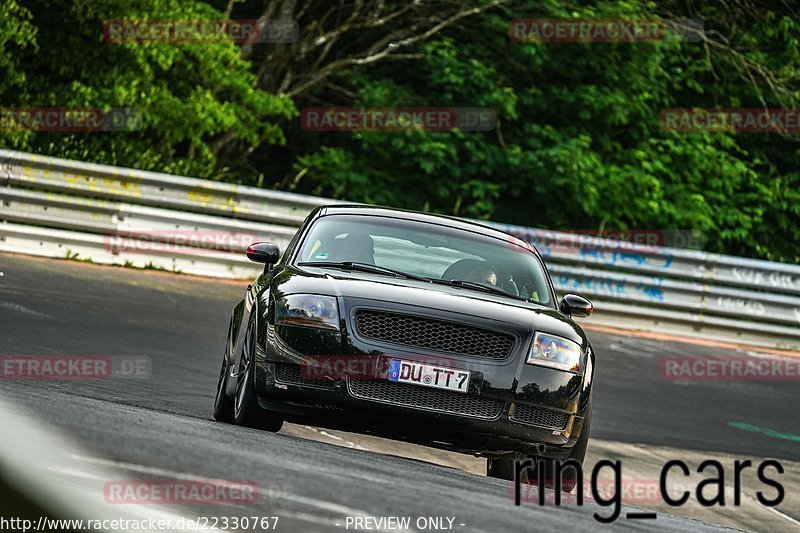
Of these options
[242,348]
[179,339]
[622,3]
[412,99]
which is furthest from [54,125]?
[242,348]

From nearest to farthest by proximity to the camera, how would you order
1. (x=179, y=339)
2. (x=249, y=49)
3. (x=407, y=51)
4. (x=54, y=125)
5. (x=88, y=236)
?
(x=179, y=339)
(x=88, y=236)
(x=54, y=125)
(x=249, y=49)
(x=407, y=51)

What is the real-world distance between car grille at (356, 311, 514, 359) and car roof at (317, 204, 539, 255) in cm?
177

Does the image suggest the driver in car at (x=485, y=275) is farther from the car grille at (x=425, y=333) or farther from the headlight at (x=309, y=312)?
the headlight at (x=309, y=312)

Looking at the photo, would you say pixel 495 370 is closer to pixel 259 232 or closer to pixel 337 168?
pixel 259 232

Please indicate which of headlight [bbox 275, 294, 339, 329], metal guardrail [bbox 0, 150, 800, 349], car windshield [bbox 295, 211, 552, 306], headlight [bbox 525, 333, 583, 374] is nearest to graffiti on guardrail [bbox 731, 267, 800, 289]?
metal guardrail [bbox 0, 150, 800, 349]

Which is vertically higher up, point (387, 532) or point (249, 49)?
point (387, 532)

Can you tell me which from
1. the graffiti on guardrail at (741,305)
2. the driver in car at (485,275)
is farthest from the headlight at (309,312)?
the graffiti on guardrail at (741,305)

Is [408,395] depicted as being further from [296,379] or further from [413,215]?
[413,215]

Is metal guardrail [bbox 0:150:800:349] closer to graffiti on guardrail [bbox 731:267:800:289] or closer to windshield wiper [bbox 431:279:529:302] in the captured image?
graffiti on guardrail [bbox 731:267:800:289]

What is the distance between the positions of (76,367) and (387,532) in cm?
645

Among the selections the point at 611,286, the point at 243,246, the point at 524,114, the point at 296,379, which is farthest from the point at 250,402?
the point at 524,114

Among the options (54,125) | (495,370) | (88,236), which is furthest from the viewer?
(54,125)

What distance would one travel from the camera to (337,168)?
78.7ft

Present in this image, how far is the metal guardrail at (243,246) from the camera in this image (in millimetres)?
17188
